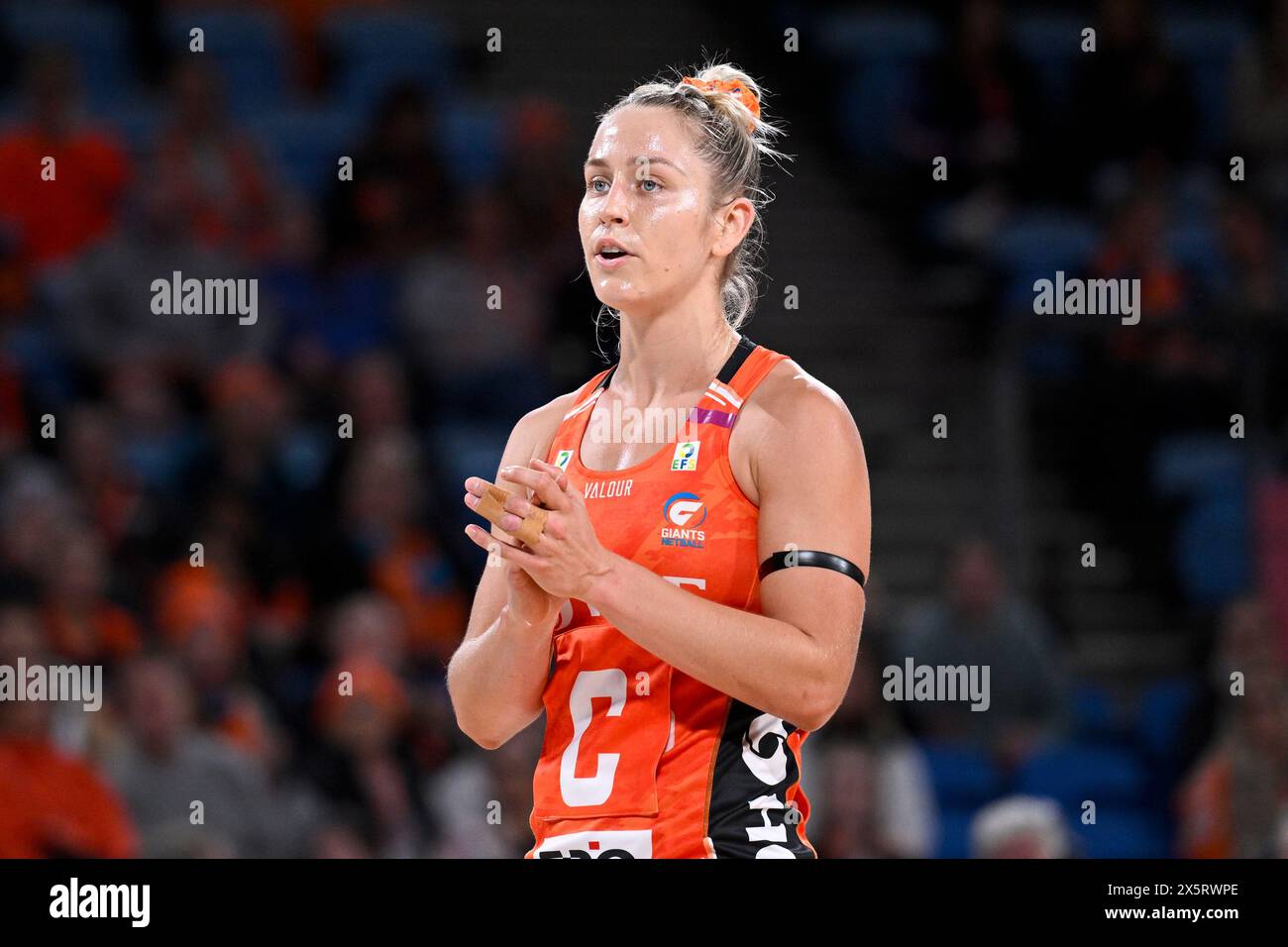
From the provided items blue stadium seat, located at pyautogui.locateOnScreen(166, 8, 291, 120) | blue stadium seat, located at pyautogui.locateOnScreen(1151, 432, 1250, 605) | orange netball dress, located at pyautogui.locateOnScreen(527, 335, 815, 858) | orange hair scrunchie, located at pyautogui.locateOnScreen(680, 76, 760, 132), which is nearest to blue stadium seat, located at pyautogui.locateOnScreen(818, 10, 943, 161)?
blue stadium seat, located at pyautogui.locateOnScreen(1151, 432, 1250, 605)

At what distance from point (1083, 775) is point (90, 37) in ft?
16.2

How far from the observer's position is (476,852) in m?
4.84

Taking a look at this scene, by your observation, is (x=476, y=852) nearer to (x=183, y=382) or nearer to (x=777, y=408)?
(x=183, y=382)

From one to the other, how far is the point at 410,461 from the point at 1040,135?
10.7 ft

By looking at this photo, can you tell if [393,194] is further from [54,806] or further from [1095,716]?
[1095,716]

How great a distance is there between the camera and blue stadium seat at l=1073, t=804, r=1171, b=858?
552 centimetres

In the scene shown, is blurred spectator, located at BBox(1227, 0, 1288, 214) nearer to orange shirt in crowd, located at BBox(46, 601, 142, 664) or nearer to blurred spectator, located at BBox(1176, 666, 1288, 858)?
blurred spectator, located at BBox(1176, 666, 1288, 858)

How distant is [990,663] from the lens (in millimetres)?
5520

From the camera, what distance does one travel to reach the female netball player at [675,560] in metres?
2.08

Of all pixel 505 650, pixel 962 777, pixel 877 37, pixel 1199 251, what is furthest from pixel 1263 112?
pixel 505 650

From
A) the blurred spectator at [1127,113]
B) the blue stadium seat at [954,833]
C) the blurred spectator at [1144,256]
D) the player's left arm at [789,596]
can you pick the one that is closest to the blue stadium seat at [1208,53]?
the blurred spectator at [1127,113]

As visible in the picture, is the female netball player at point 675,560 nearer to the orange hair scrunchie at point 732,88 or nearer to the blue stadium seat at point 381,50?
the orange hair scrunchie at point 732,88
